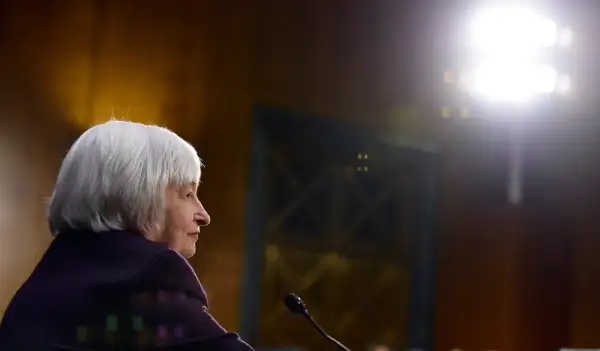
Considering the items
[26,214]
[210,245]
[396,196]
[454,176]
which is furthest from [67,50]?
[454,176]

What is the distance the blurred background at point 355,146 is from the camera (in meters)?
3.00

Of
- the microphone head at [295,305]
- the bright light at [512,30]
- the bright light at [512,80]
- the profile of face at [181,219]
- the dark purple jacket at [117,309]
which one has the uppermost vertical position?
the bright light at [512,30]

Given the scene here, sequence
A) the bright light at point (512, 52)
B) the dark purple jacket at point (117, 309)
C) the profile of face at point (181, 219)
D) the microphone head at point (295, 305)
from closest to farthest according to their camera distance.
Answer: the dark purple jacket at point (117, 309) < the profile of face at point (181, 219) < the microphone head at point (295, 305) < the bright light at point (512, 52)

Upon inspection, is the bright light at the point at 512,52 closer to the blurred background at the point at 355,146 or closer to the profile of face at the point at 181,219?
the blurred background at the point at 355,146

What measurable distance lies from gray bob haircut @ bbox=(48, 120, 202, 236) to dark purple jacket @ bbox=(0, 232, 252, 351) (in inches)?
2.0

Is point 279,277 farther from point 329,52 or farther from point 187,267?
point 187,267

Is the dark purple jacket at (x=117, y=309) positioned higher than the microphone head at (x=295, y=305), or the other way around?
the dark purple jacket at (x=117, y=309)

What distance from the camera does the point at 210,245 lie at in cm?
313

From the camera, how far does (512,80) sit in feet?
11.6

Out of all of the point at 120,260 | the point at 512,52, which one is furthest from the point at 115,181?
the point at 512,52

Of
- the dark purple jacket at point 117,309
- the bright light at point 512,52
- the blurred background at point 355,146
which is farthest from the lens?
the bright light at point 512,52

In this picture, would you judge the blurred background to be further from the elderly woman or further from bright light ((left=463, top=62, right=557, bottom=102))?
the elderly woman

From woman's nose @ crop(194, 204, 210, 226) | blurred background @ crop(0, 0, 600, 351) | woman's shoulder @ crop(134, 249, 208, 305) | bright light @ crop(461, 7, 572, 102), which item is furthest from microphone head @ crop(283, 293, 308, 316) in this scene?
bright light @ crop(461, 7, 572, 102)

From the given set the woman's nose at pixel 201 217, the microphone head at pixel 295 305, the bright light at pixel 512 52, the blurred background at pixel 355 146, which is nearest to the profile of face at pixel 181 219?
the woman's nose at pixel 201 217
